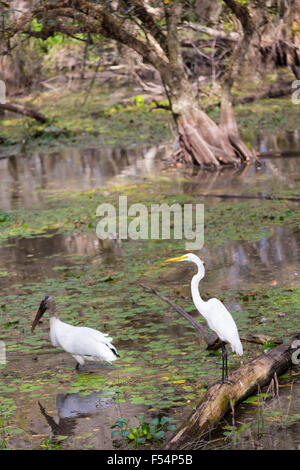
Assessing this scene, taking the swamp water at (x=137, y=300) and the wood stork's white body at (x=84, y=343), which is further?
the wood stork's white body at (x=84, y=343)

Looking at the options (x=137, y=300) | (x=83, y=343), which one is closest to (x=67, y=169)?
(x=137, y=300)

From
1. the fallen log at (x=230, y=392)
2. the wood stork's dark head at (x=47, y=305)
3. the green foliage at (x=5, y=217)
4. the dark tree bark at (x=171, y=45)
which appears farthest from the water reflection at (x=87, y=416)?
the dark tree bark at (x=171, y=45)

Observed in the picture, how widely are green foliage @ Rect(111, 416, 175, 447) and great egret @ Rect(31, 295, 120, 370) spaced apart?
1.24 metres

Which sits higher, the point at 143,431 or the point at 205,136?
the point at 205,136

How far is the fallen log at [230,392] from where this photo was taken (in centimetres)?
522

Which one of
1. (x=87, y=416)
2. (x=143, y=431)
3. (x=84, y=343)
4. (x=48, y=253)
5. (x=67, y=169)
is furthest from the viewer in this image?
(x=67, y=169)

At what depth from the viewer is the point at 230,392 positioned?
18.9ft

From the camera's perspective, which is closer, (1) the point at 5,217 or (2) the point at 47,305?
(2) the point at 47,305

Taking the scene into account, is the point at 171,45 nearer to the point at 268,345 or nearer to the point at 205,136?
the point at 205,136

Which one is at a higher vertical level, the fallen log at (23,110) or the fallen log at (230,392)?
the fallen log at (23,110)

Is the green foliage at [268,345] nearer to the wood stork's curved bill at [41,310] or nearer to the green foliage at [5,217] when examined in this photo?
the wood stork's curved bill at [41,310]

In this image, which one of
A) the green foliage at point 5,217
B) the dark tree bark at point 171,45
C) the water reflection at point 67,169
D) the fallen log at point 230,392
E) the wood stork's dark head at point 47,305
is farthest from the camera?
the water reflection at point 67,169

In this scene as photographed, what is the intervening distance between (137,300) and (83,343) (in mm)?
2160

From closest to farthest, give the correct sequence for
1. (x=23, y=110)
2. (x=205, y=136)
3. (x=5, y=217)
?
(x=5, y=217), (x=205, y=136), (x=23, y=110)
